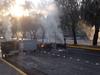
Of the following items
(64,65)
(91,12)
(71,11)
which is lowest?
(64,65)

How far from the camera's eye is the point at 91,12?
42469 millimetres

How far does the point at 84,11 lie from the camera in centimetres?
4388

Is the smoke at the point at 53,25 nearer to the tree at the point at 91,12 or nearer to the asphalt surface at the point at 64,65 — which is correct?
the tree at the point at 91,12

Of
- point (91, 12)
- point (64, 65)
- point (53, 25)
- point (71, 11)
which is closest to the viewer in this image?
point (64, 65)

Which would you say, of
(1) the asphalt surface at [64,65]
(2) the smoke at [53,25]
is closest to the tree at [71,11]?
(2) the smoke at [53,25]

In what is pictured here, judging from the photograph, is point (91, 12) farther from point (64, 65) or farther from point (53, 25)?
point (53, 25)

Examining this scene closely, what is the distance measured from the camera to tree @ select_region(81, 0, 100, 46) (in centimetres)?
4175

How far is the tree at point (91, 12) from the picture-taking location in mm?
41750

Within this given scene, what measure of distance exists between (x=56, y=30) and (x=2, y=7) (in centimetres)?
1747

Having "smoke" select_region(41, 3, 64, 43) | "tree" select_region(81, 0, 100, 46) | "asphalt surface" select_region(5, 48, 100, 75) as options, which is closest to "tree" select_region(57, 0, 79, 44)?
"smoke" select_region(41, 3, 64, 43)

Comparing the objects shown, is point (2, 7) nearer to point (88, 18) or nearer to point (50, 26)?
point (88, 18)

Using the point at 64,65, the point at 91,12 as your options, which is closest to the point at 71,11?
the point at 91,12

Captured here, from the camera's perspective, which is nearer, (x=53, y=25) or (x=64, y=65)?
(x=64, y=65)

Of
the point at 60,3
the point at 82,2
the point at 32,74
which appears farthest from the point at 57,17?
the point at 32,74
